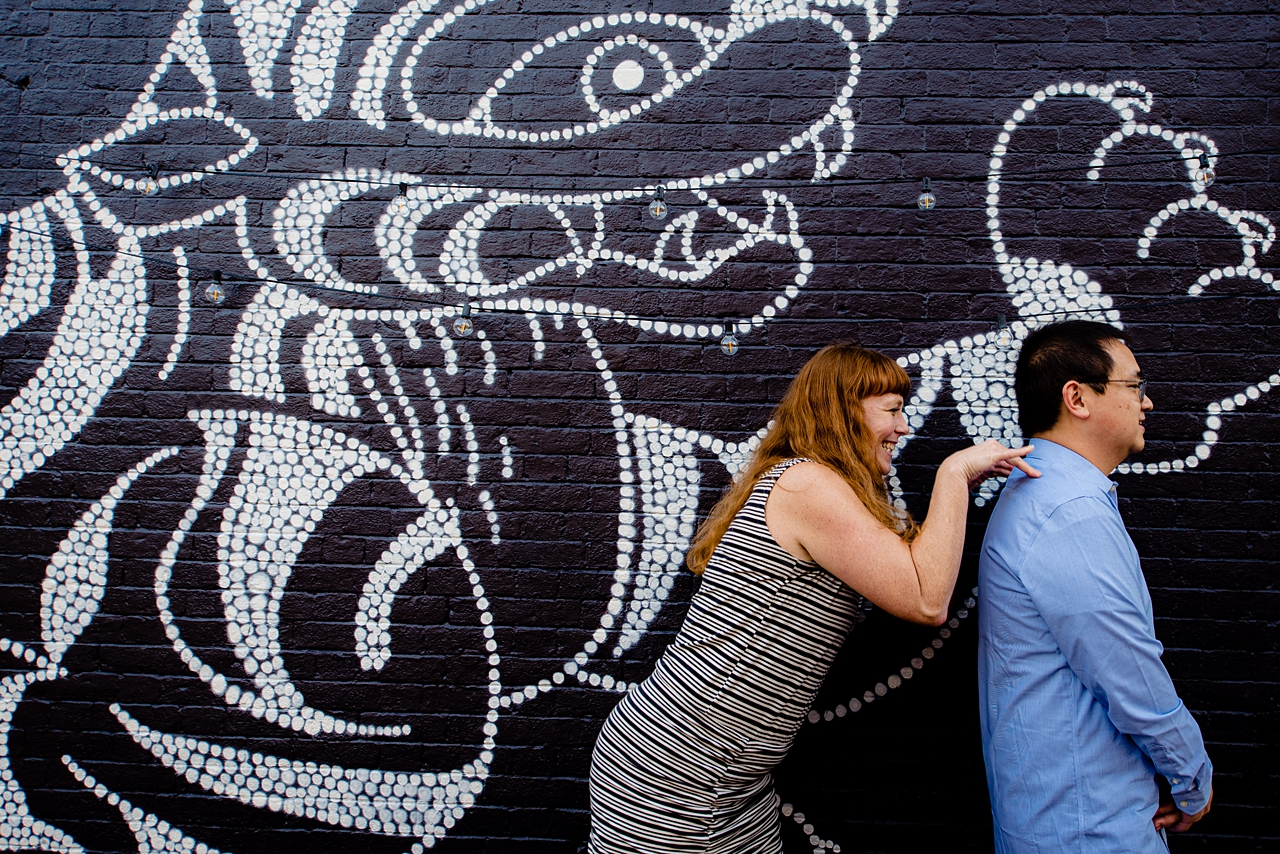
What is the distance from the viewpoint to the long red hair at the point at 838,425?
1.67m

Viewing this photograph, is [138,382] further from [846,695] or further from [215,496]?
[846,695]

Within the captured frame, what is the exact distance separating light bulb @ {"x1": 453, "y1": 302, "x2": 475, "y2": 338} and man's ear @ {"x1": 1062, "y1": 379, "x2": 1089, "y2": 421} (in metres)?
1.79

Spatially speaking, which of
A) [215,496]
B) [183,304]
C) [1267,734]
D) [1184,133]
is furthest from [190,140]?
[1267,734]

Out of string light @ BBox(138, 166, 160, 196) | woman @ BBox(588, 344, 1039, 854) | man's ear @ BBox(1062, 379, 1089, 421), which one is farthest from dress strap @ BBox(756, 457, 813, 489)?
string light @ BBox(138, 166, 160, 196)

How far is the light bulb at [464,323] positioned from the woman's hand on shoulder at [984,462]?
156 centimetres

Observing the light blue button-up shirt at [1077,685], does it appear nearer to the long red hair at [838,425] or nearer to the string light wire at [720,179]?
the long red hair at [838,425]

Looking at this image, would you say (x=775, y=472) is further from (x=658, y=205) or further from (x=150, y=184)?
(x=150, y=184)

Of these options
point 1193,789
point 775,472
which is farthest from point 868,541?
point 1193,789

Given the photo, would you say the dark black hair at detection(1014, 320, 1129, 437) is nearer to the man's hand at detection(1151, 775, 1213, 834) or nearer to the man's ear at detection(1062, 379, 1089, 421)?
the man's ear at detection(1062, 379, 1089, 421)

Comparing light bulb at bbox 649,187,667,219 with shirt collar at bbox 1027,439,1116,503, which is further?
light bulb at bbox 649,187,667,219

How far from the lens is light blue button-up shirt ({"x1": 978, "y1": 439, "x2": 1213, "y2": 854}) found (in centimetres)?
148

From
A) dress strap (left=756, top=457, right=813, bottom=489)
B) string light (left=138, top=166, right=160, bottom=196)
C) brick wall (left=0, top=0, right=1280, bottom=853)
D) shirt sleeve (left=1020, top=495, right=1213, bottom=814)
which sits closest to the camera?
shirt sleeve (left=1020, top=495, right=1213, bottom=814)

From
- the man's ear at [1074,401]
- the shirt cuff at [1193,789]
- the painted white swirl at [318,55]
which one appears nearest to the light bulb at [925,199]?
the man's ear at [1074,401]

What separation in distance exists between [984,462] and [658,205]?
1.34 m
